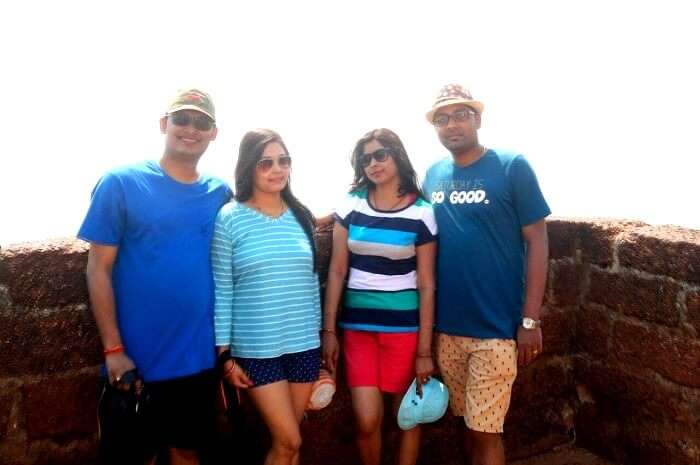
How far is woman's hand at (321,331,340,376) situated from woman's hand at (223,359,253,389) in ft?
1.38

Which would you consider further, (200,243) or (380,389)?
(380,389)

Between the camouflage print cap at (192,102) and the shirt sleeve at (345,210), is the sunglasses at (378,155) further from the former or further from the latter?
the camouflage print cap at (192,102)

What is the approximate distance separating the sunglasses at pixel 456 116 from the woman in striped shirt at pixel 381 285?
22cm

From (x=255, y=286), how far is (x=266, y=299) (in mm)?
69

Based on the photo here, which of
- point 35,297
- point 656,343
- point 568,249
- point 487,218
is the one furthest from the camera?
point 568,249

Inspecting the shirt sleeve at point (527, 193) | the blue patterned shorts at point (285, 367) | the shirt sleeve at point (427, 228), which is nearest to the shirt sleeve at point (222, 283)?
the blue patterned shorts at point (285, 367)

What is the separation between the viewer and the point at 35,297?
251 centimetres

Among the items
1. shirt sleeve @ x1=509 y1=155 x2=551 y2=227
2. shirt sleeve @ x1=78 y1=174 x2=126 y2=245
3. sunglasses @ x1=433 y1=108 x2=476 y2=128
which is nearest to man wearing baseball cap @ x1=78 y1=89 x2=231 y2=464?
shirt sleeve @ x1=78 y1=174 x2=126 y2=245

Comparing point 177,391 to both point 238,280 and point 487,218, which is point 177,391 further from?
point 487,218

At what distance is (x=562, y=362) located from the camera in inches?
150

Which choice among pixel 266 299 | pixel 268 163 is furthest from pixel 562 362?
pixel 268 163

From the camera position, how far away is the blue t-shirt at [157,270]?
93.7 inches

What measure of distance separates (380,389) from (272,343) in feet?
2.13

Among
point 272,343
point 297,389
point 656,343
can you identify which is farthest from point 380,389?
point 656,343
